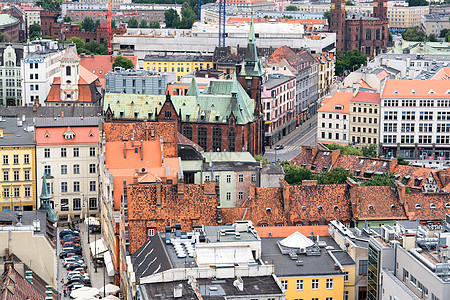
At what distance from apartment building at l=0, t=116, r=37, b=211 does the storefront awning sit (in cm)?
1892

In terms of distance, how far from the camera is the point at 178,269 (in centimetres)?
10519

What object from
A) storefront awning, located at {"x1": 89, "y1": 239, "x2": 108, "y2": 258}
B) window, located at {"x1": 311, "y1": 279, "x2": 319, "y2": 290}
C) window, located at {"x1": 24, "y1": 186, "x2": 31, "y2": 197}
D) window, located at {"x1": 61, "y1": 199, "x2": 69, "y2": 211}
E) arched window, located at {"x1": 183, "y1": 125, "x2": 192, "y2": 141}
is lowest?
storefront awning, located at {"x1": 89, "y1": 239, "x2": 108, "y2": 258}

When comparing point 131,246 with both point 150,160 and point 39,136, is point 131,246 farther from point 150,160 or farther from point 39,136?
point 39,136

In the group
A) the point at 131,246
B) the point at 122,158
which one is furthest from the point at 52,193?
the point at 131,246

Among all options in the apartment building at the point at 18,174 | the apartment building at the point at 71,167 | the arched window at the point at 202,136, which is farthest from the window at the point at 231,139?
the apartment building at the point at 18,174

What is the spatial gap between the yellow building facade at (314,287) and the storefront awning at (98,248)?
37.8m

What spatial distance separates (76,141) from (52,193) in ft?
26.8

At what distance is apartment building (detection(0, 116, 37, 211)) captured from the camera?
164 meters

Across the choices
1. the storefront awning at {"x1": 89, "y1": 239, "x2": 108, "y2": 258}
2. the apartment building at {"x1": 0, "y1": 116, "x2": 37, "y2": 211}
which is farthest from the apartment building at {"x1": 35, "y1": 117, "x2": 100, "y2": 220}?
the storefront awning at {"x1": 89, "y1": 239, "x2": 108, "y2": 258}

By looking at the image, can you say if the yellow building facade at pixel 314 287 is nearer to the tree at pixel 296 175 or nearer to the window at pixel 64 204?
the tree at pixel 296 175

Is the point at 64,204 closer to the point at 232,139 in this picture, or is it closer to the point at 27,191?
the point at 27,191

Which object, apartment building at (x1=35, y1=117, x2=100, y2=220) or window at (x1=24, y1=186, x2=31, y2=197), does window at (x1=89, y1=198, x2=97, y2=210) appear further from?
window at (x1=24, y1=186, x2=31, y2=197)

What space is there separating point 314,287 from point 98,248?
41349mm

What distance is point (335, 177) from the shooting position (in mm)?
161625
